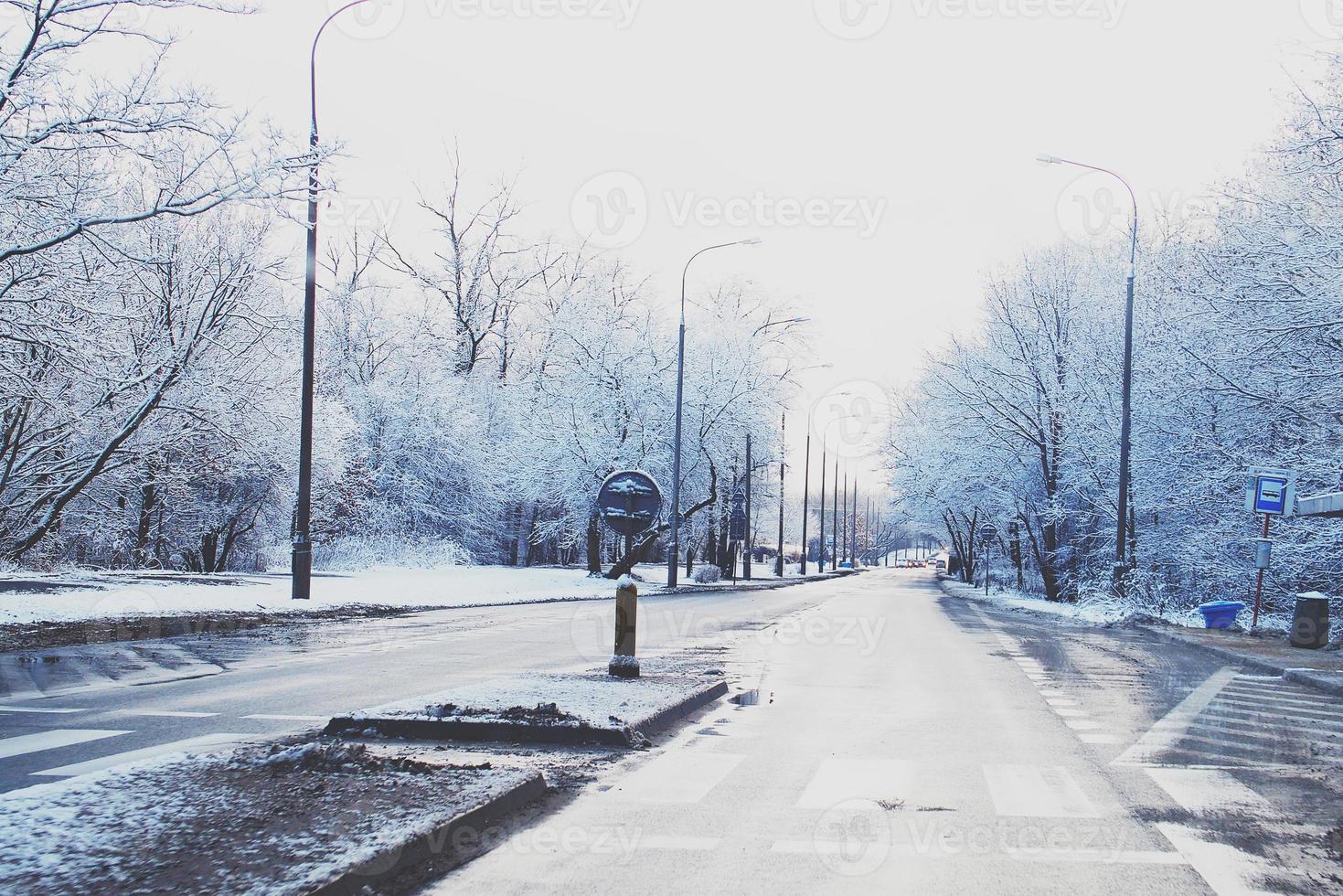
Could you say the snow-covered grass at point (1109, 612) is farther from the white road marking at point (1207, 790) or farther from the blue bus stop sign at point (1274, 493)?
the white road marking at point (1207, 790)

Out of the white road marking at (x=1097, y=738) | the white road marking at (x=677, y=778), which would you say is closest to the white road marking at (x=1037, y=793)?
the white road marking at (x=1097, y=738)

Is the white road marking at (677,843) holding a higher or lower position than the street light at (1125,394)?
lower

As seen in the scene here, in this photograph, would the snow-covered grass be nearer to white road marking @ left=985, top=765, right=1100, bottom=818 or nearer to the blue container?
the blue container

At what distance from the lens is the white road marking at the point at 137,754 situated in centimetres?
687

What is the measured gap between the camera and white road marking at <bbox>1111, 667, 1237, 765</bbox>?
8.63 m

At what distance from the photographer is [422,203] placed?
56.2 metres

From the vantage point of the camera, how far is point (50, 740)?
317 inches

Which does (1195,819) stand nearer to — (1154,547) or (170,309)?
(170,309)

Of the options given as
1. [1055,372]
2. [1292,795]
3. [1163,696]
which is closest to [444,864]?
[1292,795]

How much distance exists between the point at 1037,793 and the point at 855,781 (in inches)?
41.2

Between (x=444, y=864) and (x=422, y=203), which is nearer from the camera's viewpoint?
(x=444, y=864)

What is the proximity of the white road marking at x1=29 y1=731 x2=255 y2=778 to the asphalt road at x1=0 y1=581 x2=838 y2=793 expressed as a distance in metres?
0.01

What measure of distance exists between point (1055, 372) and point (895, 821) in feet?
108

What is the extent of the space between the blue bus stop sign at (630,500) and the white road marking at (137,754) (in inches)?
181
